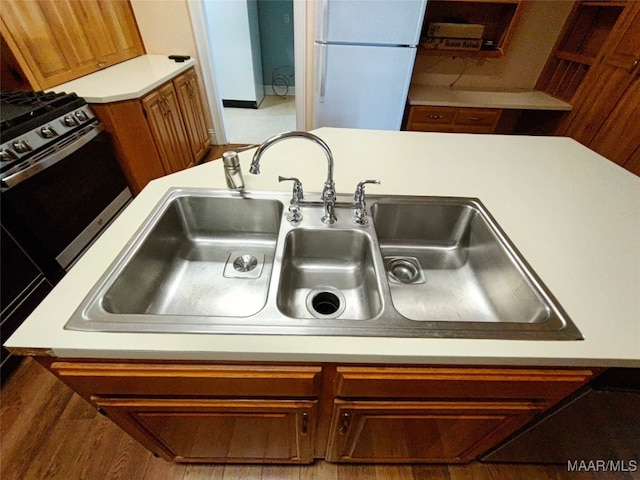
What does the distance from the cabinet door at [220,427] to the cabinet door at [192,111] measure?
8.49 feet

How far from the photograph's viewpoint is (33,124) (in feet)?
4.55

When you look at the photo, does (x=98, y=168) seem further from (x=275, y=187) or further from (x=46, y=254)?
(x=275, y=187)

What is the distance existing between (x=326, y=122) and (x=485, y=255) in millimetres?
2141

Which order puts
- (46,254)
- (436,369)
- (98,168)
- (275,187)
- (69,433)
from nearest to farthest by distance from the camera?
(436,369), (275,187), (69,433), (46,254), (98,168)

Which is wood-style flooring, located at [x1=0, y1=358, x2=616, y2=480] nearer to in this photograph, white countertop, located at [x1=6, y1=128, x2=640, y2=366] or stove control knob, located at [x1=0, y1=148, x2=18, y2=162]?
white countertop, located at [x1=6, y1=128, x2=640, y2=366]

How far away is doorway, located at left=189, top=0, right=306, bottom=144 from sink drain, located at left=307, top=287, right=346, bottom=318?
2.69 meters

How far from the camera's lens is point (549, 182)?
1103 mm

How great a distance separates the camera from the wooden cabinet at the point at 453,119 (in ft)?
8.72

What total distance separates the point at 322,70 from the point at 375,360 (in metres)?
2.41

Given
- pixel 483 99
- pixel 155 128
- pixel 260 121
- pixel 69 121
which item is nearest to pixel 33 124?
pixel 69 121

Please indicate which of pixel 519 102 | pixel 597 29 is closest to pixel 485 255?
pixel 519 102

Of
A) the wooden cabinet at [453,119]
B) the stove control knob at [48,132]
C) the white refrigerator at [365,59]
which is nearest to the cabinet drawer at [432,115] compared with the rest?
the wooden cabinet at [453,119]

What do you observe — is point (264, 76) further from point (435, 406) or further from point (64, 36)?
point (435, 406)

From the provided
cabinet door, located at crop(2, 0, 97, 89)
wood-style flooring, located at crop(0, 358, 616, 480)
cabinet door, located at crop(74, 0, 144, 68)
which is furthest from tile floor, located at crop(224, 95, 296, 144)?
wood-style flooring, located at crop(0, 358, 616, 480)
